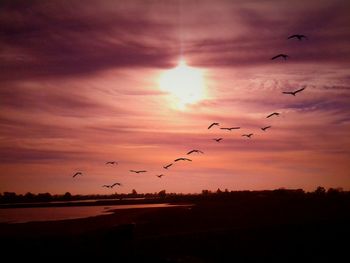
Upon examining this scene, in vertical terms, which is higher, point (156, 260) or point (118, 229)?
point (118, 229)

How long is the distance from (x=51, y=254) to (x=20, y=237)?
36.8 feet

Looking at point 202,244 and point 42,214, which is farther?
point 42,214

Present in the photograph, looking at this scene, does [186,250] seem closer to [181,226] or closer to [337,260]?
[337,260]

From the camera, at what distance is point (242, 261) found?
2405cm

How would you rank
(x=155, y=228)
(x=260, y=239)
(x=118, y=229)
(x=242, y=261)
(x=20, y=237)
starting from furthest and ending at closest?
1. (x=155, y=228)
2. (x=20, y=237)
3. (x=118, y=229)
4. (x=260, y=239)
5. (x=242, y=261)

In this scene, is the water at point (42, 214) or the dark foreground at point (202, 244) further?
the water at point (42, 214)

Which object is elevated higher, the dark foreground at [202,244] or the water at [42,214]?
the water at [42,214]

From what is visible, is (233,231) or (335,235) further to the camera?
(233,231)

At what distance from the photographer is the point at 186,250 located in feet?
89.4

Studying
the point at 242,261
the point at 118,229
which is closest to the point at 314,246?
the point at 242,261

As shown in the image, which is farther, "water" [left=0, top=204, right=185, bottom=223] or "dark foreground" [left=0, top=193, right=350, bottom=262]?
"water" [left=0, top=204, right=185, bottom=223]

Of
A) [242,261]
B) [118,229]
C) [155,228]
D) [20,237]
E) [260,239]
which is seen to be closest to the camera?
[242,261]

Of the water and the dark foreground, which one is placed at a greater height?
the water

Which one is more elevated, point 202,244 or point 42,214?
point 42,214
